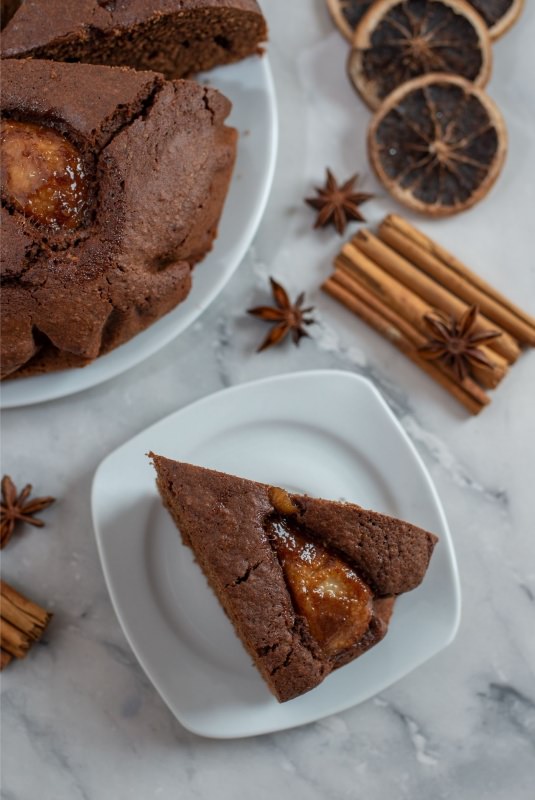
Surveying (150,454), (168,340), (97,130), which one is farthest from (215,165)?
(150,454)

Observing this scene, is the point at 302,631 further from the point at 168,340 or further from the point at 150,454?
the point at 168,340

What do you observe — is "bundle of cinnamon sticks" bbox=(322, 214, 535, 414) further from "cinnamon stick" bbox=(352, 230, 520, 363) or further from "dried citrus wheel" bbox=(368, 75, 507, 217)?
"dried citrus wheel" bbox=(368, 75, 507, 217)

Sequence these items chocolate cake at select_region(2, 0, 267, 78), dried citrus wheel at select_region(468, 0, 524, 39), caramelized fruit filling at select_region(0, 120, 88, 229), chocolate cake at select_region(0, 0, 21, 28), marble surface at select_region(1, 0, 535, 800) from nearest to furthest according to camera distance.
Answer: caramelized fruit filling at select_region(0, 120, 88, 229)
chocolate cake at select_region(2, 0, 267, 78)
chocolate cake at select_region(0, 0, 21, 28)
marble surface at select_region(1, 0, 535, 800)
dried citrus wheel at select_region(468, 0, 524, 39)

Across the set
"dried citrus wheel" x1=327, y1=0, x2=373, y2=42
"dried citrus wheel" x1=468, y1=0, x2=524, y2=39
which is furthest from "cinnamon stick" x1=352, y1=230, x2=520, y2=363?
"dried citrus wheel" x1=468, y1=0, x2=524, y2=39

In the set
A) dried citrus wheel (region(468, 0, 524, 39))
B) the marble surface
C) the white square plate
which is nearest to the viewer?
the white square plate

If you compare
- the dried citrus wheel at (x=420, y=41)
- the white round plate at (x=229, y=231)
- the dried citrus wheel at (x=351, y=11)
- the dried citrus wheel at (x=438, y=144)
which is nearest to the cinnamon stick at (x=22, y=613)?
the white round plate at (x=229, y=231)

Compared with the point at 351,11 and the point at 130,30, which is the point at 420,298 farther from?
the point at 130,30

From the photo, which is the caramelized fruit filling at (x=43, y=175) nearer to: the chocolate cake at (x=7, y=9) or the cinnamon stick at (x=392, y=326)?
the chocolate cake at (x=7, y=9)
